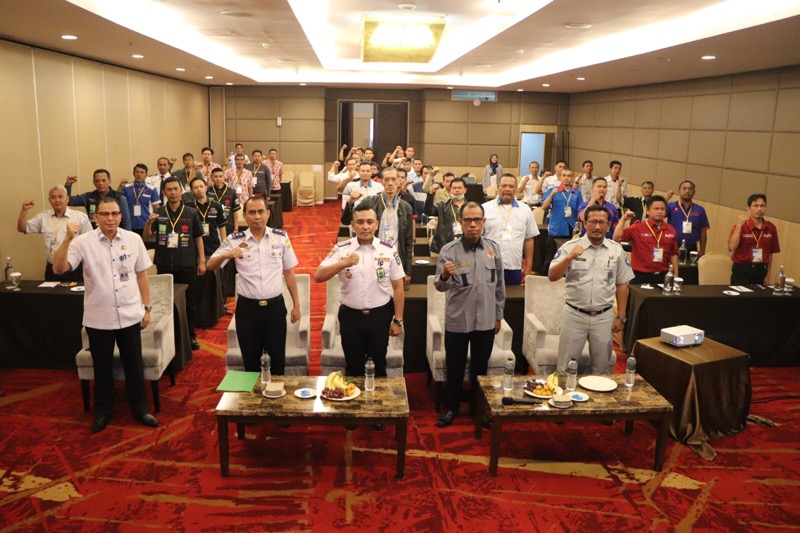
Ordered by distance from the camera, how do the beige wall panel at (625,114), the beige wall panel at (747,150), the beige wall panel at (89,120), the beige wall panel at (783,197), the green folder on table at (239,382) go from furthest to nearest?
the beige wall panel at (625,114) < the beige wall panel at (89,120) < the beige wall panel at (747,150) < the beige wall panel at (783,197) < the green folder on table at (239,382)

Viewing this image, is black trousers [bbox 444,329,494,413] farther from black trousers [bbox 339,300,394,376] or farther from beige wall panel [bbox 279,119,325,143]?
beige wall panel [bbox 279,119,325,143]

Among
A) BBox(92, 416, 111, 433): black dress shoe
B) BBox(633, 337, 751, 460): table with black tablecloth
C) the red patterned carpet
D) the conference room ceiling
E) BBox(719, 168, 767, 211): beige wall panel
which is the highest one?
the conference room ceiling

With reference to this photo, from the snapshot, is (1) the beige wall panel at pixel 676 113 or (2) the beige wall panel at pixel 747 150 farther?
(1) the beige wall panel at pixel 676 113

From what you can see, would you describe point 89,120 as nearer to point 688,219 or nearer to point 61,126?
point 61,126

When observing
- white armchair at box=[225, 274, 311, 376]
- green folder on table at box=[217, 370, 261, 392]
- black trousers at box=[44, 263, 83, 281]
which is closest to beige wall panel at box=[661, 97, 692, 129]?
white armchair at box=[225, 274, 311, 376]

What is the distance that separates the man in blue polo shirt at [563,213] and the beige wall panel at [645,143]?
16.0ft

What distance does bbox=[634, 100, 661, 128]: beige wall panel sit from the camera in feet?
43.4

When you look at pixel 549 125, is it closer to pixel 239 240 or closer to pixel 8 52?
pixel 8 52

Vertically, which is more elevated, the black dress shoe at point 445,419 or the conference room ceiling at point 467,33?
the conference room ceiling at point 467,33

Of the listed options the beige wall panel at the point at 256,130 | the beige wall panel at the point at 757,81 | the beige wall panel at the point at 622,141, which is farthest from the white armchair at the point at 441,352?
the beige wall panel at the point at 256,130

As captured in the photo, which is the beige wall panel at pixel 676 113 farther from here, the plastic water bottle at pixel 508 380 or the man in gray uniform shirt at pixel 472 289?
the plastic water bottle at pixel 508 380

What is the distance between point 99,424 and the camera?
5.00m

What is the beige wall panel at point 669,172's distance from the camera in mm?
12289

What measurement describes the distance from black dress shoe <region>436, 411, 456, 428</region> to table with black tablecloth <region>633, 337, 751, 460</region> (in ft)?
5.24
